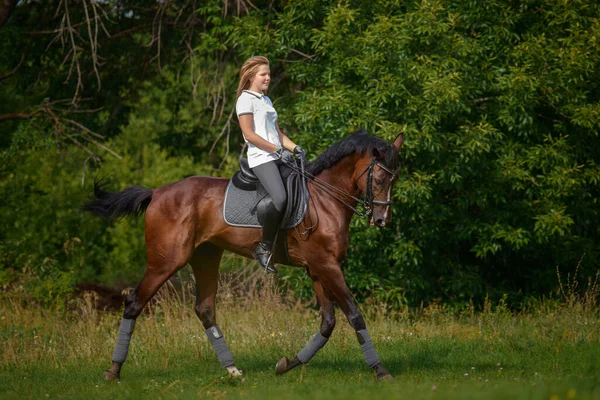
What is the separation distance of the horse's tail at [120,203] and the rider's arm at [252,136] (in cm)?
138

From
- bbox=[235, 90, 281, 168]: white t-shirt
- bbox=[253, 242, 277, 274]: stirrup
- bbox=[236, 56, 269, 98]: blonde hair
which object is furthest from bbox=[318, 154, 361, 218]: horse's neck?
bbox=[236, 56, 269, 98]: blonde hair

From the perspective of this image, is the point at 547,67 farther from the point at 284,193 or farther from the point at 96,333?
the point at 96,333

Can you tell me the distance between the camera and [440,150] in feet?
38.4

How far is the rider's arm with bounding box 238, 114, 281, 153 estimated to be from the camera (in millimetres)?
7664

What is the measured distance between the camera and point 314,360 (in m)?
8.92

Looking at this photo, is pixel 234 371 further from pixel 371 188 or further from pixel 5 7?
pixel 5 7

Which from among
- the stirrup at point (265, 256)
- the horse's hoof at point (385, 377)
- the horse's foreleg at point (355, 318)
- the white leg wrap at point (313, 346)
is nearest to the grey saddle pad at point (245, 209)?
the stirrup at point (265, 256)

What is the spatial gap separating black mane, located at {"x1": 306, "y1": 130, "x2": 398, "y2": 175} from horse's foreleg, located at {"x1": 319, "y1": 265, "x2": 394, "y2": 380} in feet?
3.67

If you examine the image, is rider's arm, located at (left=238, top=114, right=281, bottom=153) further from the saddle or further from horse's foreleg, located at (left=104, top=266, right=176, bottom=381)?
horse's foreleg, located at (left=104, top=266, right=176, bottom=381)

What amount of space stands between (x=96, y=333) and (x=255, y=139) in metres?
4.44

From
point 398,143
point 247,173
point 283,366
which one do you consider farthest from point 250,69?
point 283,366

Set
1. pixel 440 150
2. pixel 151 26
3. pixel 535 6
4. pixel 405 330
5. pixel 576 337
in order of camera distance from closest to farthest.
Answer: pixel 576 337 < pixel 405 330 < pixel 440 150 < pixel 535 6 < pixel 151 26

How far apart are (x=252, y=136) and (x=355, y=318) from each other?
210 centimetres

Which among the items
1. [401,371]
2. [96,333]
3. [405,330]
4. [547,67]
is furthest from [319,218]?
[547,67]
